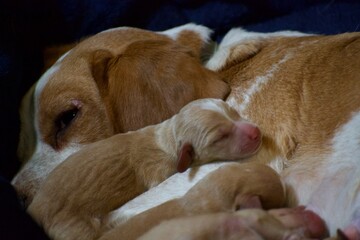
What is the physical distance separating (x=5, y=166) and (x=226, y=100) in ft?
2.74

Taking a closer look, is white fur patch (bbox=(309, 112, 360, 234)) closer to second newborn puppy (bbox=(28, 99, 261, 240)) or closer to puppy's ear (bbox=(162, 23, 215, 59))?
second newborn puppy (bbox=(28, 99, 261, 240))

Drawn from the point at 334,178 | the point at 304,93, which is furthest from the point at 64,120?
the point at 334,178

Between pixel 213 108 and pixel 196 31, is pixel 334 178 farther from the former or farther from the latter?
pixel 196 31

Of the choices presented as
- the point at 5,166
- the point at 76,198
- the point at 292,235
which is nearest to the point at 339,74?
the point at 292,235

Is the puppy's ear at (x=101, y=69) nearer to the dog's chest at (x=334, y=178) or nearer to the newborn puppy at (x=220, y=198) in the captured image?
the newborn puppy at (x=220, y=198)

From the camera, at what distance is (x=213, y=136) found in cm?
167

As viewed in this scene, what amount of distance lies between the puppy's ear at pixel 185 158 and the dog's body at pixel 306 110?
0.21 m

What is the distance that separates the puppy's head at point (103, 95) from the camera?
1.87 m

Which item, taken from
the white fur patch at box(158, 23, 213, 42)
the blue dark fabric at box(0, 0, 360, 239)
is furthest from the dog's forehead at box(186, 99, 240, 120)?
the blue dark fabric at box(0, 0, 360, 239)

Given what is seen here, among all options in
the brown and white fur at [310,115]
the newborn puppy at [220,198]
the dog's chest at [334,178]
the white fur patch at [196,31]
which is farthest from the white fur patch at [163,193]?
the white fur patch at [196,31]

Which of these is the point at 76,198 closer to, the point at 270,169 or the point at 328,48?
the point at 270,169

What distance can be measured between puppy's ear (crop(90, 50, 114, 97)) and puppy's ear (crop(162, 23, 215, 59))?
322 millimetres

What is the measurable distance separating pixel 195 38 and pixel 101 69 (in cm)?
44

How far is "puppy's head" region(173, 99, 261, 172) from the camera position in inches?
65.4
